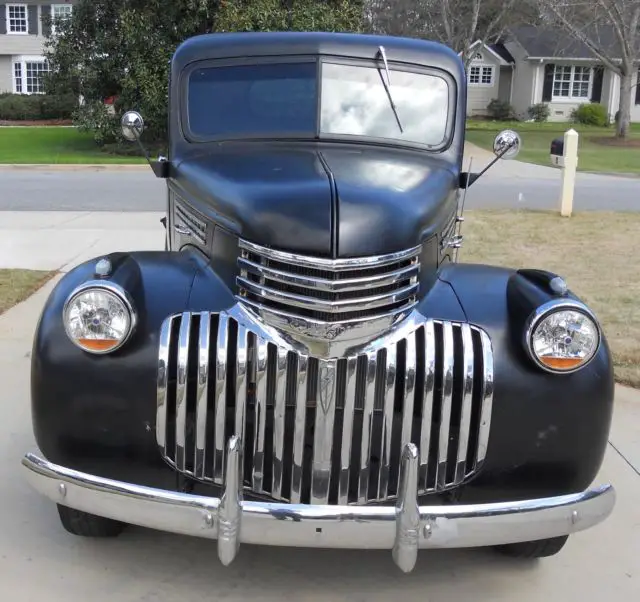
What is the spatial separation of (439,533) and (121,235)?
8.20 metres

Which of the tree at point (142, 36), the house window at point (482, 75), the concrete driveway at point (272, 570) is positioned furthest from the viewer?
the house window at point (482, 75)

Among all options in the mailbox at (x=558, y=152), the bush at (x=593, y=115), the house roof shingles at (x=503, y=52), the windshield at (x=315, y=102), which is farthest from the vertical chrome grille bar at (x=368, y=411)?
the house roof shingles at (x=503, y=52)

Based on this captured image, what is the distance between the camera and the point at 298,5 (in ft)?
64.3

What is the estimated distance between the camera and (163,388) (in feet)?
9.05

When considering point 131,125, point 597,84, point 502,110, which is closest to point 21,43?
point 502,110

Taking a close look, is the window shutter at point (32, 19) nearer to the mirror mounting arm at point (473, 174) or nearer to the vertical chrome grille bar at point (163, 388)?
the mirror mounting arm at point (473, 174)

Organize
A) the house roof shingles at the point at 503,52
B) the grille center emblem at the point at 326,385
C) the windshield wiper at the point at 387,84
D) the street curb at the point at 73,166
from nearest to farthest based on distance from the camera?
the grille center emblem at the point at 326,385 → the windshield wiper at the point at 387,84 → the street curb at the point at 73,166 → the house roof shingles at the point at 503,52

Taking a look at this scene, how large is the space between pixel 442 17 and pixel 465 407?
111ft

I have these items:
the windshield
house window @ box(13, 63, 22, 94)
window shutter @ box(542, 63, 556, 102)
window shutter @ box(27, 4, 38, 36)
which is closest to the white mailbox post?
the windshield

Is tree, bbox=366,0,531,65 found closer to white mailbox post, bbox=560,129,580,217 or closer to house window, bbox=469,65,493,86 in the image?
house window, bbox=469,65,493,86

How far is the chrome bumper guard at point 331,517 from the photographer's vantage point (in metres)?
2.51

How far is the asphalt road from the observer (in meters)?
13.1

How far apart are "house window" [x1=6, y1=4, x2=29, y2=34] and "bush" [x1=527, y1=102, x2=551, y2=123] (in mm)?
24074

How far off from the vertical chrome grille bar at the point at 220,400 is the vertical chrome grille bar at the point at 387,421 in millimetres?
527
